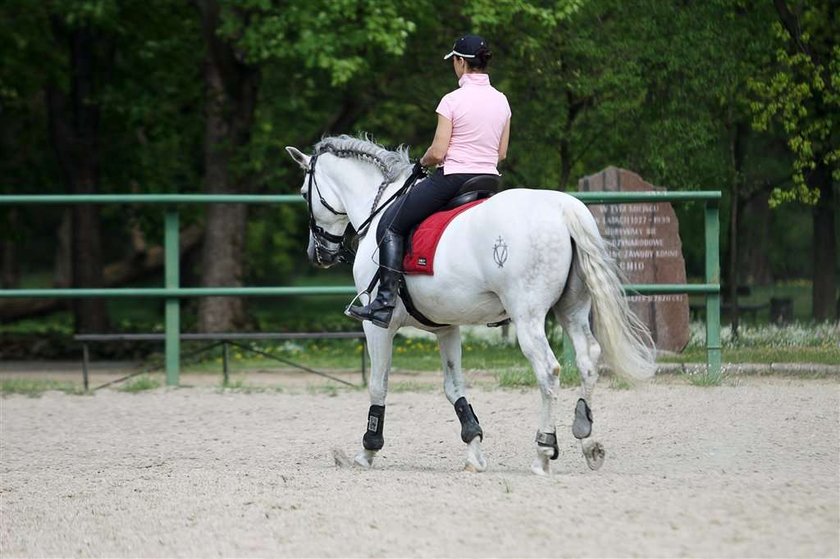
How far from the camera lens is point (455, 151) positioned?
7.67 m

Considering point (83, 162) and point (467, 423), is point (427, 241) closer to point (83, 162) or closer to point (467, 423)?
point (467, 423)

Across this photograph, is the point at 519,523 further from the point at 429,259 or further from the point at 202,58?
the point at 202,58

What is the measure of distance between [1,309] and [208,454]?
Answer: 13.9m

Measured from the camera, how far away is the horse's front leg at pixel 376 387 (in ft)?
26.2

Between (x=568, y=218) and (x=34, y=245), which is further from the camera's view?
(x=34, y=245)

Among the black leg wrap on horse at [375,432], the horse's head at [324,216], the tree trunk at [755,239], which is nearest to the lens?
the black leg wrap on horse at [375,432]

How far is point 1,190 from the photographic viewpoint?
2189cm

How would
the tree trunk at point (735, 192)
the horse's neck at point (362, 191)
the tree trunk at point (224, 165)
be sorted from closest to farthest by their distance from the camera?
1. the horse's neck at point (362, 191)
2. the tree trunk at point (735, 192)
3. the tree trunk at point (224, 165)

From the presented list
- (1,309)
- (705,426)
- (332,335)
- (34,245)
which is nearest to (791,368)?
(705,426)

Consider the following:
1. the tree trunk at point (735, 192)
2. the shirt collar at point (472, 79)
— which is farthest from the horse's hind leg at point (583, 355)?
the tree trunk at point (735, 192)

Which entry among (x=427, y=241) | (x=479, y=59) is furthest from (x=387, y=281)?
(x=479, y=59)

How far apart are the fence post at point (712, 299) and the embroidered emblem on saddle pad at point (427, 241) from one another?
16.6 ft

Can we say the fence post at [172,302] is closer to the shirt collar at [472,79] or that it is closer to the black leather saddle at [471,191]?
the black leather saddle at [471,191]

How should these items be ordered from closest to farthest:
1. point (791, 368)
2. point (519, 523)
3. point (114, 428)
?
point (519, 523)
point (114, 428)
point (791, 368)
